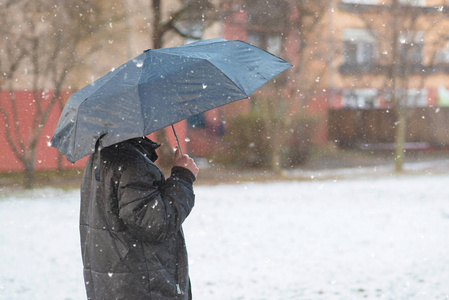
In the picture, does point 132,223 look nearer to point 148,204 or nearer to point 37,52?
point 148,204

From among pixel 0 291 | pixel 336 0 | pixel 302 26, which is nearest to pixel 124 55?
pixel 302 26

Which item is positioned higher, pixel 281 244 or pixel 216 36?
pixel 216 36

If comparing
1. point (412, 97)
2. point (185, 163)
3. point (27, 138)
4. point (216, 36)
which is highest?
point (216, 36)

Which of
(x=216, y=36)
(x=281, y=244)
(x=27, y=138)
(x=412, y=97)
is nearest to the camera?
(x=281, y=244)

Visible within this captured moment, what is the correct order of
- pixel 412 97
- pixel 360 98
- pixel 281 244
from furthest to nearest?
pixel 360 98
pixel 412 97
pixel 281 244

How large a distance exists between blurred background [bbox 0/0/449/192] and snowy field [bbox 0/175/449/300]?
2.47 meters

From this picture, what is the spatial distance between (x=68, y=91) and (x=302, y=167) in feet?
22.0

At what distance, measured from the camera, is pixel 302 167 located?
Answer: 15102 mm

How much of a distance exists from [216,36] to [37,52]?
16.7 ft

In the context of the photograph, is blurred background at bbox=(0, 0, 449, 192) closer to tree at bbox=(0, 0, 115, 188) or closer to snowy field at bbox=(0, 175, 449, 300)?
tree at bbox=(0, 0, 115, 188)

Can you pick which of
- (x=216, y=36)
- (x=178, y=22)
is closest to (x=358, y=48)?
(x=216, y=36)

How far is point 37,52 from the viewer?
1194cm

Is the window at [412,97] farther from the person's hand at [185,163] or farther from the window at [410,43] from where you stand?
the person's hand at [185,163]

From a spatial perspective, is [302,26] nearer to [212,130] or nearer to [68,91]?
[212,130]
